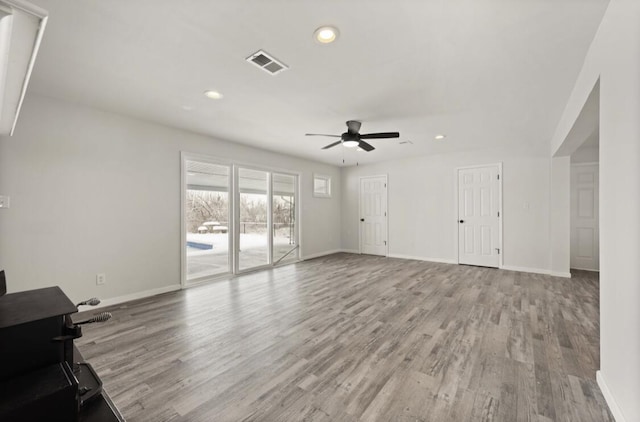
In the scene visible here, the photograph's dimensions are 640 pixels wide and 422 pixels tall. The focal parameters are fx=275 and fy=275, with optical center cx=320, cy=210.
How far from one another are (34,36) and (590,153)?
7.64 metres

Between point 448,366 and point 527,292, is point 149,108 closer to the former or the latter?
point 448,366

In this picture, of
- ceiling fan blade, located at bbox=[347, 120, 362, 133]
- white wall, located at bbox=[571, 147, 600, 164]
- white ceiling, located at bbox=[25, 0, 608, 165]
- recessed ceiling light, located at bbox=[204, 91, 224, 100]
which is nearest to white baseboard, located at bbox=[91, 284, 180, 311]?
white ceiling, located at bbox=[25, 0, 608, 165]

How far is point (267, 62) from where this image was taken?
7.82 feet

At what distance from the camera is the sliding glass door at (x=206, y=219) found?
4.46 m

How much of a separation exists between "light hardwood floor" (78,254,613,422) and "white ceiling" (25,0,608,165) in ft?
8.12

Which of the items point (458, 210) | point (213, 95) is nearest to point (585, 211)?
point (458, 210)

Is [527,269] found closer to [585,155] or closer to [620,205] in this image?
[585,155]

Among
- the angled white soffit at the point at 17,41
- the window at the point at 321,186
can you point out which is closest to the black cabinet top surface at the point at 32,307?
the angled white soffit at the point at 17,41

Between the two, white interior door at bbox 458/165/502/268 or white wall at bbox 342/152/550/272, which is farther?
white interior door at bbox 458/165/502/268

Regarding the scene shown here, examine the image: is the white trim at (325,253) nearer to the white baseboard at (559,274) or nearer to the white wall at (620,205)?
the white baseboard at (559,274)

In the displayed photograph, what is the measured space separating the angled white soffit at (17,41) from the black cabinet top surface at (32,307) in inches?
30.7

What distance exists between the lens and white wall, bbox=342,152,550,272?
5309mm

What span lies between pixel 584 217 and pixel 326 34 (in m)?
6.65

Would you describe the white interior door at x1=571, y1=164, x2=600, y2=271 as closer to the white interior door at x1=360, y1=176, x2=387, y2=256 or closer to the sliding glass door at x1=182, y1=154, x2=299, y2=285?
the white interior door at x1=360, y1=176, x2=387, y2=256
